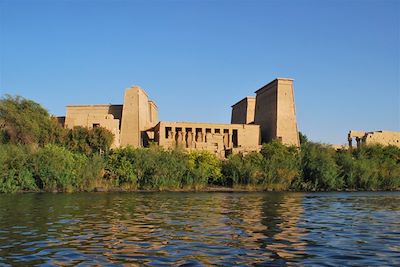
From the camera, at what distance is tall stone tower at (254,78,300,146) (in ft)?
188

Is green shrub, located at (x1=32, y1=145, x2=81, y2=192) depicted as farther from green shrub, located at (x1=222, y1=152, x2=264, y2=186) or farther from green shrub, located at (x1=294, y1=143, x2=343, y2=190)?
green shrub, located at (x1=294, y1=143, x2=343, y2=190)

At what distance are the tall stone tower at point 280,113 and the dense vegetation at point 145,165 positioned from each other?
813 cm

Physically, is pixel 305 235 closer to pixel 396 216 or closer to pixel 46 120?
pixel 396 216

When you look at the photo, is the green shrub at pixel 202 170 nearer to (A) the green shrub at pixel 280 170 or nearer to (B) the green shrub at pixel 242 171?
(B) the green shrub at pixel 242 171

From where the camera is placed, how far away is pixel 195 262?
8391 mm

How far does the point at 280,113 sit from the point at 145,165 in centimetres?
2340

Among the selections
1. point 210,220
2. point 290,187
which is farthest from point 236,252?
point 290,187

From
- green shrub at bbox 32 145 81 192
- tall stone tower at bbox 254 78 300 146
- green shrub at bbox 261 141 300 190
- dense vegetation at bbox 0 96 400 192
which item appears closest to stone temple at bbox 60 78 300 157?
tall stone tower at bbox 254 78 300 146

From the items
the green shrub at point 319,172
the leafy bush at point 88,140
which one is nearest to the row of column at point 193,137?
the leafy bush at point 88,140

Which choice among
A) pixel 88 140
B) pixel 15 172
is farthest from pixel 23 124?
pixel 15 172

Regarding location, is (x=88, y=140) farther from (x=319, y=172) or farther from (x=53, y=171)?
(x=319, y=172)

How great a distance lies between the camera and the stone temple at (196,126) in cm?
5662

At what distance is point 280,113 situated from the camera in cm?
5762

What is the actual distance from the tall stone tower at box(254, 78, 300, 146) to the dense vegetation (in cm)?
813
